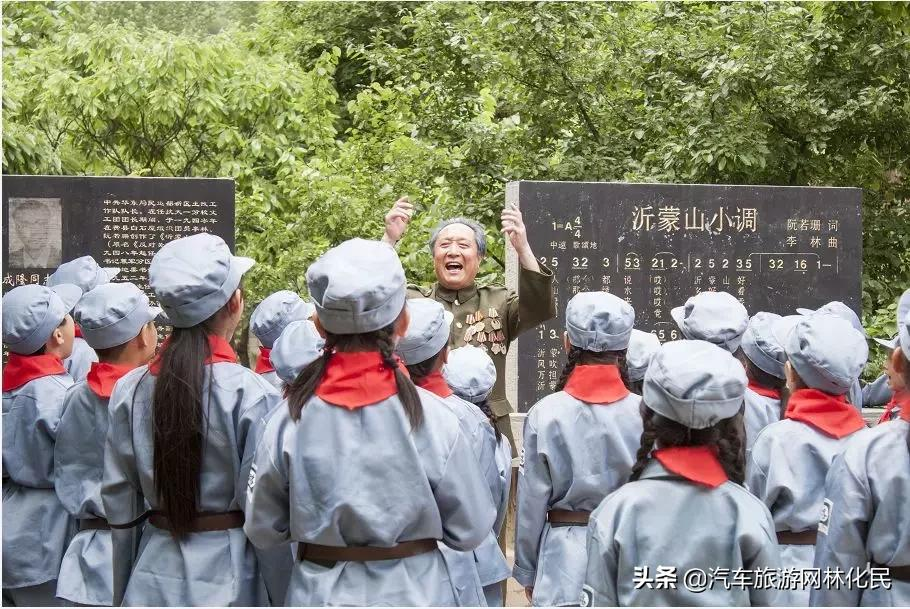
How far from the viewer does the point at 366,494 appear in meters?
2.71

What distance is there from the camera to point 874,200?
10.0 m

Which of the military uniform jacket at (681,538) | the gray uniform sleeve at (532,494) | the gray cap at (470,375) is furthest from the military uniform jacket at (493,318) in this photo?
the military uniform jacket at (681,538)

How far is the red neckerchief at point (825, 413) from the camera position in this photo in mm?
3729

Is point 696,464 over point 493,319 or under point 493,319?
under

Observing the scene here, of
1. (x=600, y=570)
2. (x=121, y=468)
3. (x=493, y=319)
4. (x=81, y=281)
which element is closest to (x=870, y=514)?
(x=600, y=570)

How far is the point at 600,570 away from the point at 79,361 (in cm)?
361

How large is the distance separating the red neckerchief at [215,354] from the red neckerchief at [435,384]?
837 millimetres

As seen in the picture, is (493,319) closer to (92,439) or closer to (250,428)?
(92,439)

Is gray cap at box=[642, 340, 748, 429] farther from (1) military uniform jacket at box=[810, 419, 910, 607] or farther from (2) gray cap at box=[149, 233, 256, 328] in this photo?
(2) gray cap at box=[149, 233, 256, 328]

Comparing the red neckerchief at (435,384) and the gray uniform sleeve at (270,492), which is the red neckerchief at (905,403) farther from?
the gray uniform sleeve at (270,492)

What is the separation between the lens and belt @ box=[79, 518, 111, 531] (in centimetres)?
379

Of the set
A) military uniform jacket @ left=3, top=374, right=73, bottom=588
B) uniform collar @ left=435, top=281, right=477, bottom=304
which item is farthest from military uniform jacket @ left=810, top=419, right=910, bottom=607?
uniform collar @ left=435, top=281, right=477, bottom=304

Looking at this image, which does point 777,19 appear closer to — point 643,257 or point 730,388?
point 643,257

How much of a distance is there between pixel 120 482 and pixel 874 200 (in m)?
8.41
